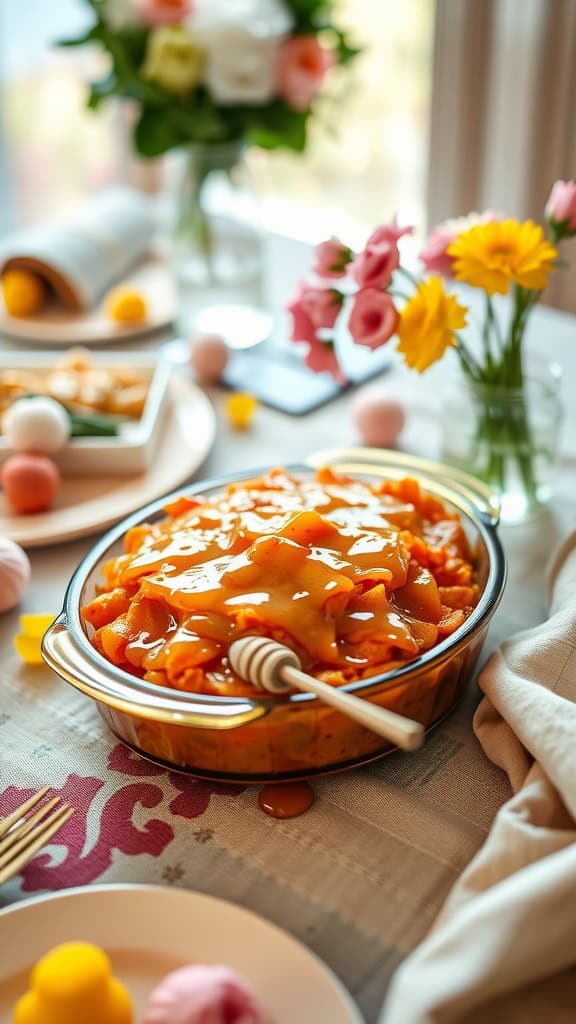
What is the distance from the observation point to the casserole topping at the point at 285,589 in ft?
2.37

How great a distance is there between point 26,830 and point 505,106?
1.54 m

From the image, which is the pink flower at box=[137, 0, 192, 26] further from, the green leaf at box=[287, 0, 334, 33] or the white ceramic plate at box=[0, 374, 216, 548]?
the white ceramic plate at box=[0, 374, 216, 548]

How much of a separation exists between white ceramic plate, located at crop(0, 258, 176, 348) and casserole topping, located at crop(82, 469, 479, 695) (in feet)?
2.22

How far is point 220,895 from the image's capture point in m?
0.68

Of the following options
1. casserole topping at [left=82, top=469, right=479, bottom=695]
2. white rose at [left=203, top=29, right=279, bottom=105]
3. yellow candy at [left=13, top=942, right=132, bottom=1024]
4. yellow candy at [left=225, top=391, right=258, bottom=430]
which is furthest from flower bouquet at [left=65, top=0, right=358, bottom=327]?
yellow candy at [left=13, top=942, right=132, bottom=1024]

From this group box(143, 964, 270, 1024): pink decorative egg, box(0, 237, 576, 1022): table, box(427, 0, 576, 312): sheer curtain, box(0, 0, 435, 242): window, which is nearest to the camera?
box(143, 964, 270, 1024): pink decorative egg

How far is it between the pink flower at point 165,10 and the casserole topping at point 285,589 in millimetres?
808

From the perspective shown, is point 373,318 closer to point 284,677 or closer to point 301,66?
point 284,677

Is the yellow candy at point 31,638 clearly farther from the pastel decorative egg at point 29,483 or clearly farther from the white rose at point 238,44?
the white rose at point 238,44

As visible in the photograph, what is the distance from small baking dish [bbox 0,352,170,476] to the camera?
116cm

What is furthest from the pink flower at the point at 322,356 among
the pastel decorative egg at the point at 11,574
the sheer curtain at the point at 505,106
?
the sheer curtain at the point at 505,106

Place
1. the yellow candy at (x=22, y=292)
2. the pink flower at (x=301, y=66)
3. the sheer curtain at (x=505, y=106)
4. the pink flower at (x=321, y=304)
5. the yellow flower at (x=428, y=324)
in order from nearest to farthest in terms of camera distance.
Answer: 1. the yellow flower at (x=428, y=324)
2. the pink flower at (x=321, y=304)
3. the pink flower at (x=301, y=66)
4. the yellow candy at (x=22, y=292)
5. the sheer curtain at (x=505, y=106)

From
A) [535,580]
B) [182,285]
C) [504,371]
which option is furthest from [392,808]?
[182,285]

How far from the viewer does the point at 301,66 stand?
1420 mm
